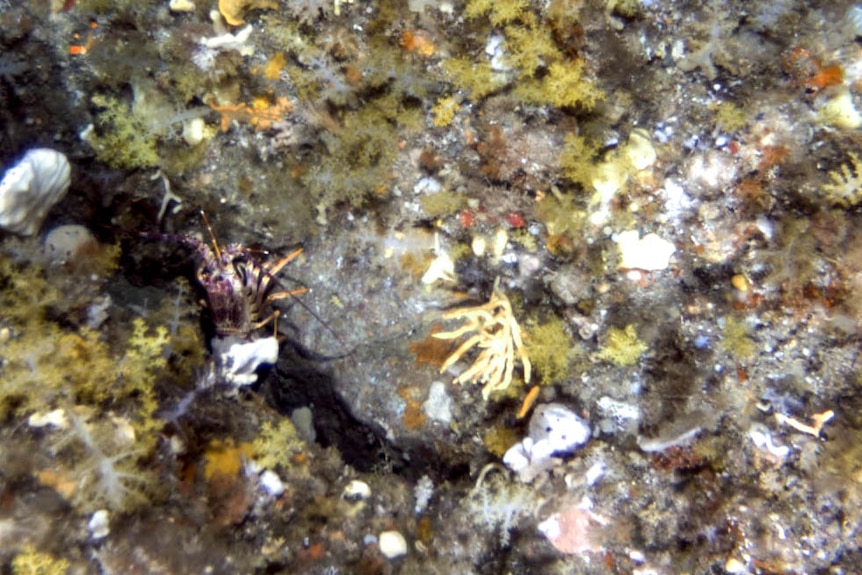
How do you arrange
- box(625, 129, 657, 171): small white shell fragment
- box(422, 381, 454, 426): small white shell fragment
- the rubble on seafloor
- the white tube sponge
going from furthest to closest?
box(422, 381, 454, 426): small white shell fragment → box(625, 129, 657, 171): small white shell fragment → the rubble on seafloor → the white tube sponge

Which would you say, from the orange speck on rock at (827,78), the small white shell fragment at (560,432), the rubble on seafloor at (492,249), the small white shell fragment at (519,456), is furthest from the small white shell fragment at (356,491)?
the orange speck on rock at (827,78)

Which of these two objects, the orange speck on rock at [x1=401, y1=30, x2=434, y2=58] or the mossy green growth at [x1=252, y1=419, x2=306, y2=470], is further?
the orange speck on rock at [x1=401, y1=30, x2=434, y2=58]

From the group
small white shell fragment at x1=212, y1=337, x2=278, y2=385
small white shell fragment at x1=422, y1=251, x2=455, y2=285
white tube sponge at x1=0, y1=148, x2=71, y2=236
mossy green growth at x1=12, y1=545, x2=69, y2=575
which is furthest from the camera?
small white shell fragment at x1=422, y1=251, x2=455, y2=285

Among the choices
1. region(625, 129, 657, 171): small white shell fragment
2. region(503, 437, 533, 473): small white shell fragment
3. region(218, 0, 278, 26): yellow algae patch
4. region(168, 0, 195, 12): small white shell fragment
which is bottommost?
region(503, 437, 533, 473): small white shell fragment

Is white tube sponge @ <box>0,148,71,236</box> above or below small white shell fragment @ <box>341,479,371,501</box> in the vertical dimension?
above

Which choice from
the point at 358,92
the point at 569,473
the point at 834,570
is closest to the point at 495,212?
the point at 358,92

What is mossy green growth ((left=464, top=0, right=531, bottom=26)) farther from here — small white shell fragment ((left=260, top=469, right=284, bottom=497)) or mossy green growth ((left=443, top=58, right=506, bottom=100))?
small white shell fragment ((left=260, top=469, right=284, bottom=497))

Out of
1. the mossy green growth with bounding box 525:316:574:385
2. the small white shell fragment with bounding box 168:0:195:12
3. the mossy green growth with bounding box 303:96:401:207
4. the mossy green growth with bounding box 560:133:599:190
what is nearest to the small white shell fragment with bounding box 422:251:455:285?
the mossy green growth with bounding box 303:96:401:207
